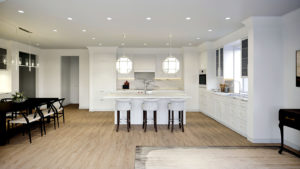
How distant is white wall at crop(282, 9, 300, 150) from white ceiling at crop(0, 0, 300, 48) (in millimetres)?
269

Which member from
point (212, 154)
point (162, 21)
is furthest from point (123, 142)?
point (162, 21)

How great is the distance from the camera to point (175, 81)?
921 cm

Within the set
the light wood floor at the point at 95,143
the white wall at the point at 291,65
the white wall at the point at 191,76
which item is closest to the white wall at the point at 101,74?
the light wood floor at the point at 95,143

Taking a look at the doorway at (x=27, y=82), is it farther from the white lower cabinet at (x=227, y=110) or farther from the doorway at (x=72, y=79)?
the white lower cabinet at (x=227, y=110)

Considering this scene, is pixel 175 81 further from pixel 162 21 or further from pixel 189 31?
pixel 162 21

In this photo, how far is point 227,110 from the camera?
575 centimetres

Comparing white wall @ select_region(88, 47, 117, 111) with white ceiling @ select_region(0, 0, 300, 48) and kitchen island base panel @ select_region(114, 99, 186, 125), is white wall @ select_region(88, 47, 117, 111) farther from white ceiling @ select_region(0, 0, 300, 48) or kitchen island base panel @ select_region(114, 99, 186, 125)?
kitchen island base panel @ select_region(114, 99, 186, 125)

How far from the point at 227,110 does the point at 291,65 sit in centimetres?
210

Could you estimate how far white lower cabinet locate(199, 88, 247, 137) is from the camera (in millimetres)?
4927

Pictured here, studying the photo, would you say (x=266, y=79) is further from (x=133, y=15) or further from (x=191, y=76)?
(x=191, y=76)

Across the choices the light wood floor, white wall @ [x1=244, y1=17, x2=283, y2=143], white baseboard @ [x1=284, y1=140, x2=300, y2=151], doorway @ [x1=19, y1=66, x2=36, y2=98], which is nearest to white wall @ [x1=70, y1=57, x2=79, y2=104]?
doorway @ [x1=19, y1=66, x2=36, y2=98]

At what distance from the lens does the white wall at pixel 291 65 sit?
400 centimetres

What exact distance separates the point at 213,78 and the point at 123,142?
4562 millimetres

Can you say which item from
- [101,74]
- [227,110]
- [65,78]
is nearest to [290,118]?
[227,110]
